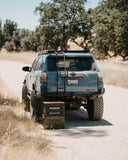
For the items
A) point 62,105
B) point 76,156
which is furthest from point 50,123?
point 76,156

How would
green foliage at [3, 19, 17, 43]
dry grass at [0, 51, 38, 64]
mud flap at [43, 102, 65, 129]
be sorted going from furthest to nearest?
green foliage at [3, 19, 17, 43] → dry grass at [0, 51, 38, 64] → mud flap at [43, 102, 65, 129]

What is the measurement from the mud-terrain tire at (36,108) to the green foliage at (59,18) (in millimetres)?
55179

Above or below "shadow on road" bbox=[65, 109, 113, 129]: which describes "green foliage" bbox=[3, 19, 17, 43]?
above

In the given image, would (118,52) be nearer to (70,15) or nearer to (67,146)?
(70,15)

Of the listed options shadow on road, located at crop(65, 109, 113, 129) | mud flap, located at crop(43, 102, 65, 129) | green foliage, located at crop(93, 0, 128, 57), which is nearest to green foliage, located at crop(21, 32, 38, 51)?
green foliage, located at crop(93, 0, 128, 57)

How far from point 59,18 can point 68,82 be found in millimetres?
55822

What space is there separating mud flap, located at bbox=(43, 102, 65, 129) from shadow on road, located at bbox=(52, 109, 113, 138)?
0.25 metres

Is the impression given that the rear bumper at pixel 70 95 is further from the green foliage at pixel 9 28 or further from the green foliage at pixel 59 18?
the green foliage at pixel 9 28

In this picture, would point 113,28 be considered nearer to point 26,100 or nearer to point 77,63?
point 26,100

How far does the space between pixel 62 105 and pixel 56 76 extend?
2.56ft

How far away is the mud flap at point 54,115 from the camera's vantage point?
8.34m

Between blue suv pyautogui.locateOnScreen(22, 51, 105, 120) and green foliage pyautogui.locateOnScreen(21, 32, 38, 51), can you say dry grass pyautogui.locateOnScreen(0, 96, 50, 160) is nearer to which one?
blue suv pyautogui.locateOnScreen(22, 51, 105, 120)

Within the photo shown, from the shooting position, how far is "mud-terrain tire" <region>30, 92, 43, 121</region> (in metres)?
8.77

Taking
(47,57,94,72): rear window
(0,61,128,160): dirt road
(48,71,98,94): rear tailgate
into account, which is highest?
(47,57,94,72): rear window
